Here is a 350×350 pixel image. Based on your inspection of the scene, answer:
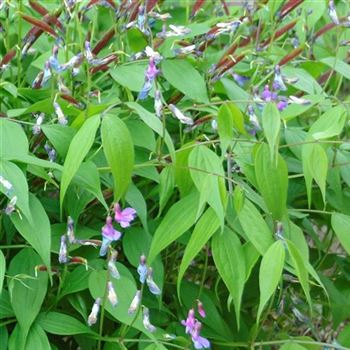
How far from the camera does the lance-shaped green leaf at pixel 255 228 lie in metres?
1.66

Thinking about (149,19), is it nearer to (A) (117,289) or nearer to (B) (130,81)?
(B) (130,81)

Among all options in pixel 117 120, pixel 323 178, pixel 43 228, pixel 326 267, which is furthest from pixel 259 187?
pixel 326 267

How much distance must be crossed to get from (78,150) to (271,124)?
0.34m

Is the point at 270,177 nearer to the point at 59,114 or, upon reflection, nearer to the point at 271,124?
the point at 271,124

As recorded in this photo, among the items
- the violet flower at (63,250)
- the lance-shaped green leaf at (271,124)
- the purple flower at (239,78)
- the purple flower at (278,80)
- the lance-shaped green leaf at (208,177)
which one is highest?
the lance-shaped green leaf at (271,124)

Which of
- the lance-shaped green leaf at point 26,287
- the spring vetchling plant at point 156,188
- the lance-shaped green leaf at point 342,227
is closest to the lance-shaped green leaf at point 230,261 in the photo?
the spring vetchling plant at point 156,188

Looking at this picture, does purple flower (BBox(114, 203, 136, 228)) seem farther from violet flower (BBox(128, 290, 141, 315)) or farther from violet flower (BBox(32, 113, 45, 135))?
violet flower (BBox(32, 113, 45, 135))

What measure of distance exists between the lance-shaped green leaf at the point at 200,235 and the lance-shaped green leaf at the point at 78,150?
0.24m

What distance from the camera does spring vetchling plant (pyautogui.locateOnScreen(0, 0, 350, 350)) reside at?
164cm

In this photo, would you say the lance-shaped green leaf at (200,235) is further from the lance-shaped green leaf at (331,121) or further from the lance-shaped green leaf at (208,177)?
the lance-shaped green leaf at (331,121)

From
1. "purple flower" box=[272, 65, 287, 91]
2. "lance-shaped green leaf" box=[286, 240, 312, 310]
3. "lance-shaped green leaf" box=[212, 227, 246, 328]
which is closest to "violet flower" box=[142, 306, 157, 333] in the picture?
"lance-shaped green leaf" box=[212, 227, 246, 328]

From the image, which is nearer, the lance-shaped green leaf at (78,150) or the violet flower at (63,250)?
the lance-shaped green leaf at (78,150)

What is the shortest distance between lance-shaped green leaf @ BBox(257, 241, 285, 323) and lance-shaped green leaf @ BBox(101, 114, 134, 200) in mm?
282

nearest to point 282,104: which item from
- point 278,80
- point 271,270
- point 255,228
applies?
point 278,80
